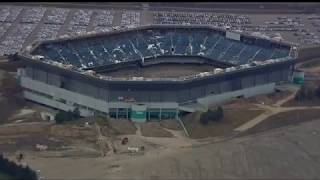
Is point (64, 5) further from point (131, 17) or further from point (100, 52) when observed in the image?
point (100, 52)

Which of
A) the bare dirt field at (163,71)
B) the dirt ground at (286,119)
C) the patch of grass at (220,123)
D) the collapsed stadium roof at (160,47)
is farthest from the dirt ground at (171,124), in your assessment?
the collapsed stadium roof at (160,47)

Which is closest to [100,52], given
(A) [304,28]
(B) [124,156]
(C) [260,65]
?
(C) [260,65]

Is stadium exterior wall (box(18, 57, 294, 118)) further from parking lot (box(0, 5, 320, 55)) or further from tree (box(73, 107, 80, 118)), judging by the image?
parking lot (box(0, 5, 320, 55))

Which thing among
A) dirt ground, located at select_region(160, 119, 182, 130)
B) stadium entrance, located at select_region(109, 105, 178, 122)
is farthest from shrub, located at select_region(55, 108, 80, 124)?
dirt ground, located at select_region(160, 119, 182, 130)

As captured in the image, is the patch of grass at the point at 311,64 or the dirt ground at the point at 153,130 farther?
the patch of grass at the point at 311,64

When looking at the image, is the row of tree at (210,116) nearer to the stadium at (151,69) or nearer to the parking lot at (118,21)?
the stadium at (151,69)

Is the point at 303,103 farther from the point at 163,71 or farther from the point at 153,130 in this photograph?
the point at 163,71

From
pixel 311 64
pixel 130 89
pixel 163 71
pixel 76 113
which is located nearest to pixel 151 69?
pixel 163 71
